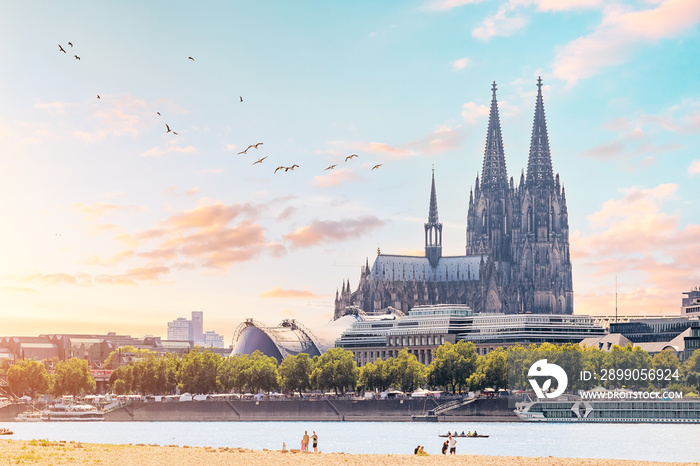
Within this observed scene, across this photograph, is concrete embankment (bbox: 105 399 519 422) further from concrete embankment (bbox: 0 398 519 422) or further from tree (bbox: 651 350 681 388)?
tree (bbox: 651 350 681 388)

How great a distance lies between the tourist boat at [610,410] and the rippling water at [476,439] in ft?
10.8

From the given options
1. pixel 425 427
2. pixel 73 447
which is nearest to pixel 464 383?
pixel 425 427

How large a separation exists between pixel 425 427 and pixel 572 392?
85.4 feet

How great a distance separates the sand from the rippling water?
20.5 meters

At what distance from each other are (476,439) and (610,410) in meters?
46.5

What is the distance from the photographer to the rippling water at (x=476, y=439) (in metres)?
108

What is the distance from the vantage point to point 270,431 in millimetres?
157625

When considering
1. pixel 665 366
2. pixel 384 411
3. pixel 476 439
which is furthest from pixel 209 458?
pixel 665 366

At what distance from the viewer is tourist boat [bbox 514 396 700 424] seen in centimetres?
16500
